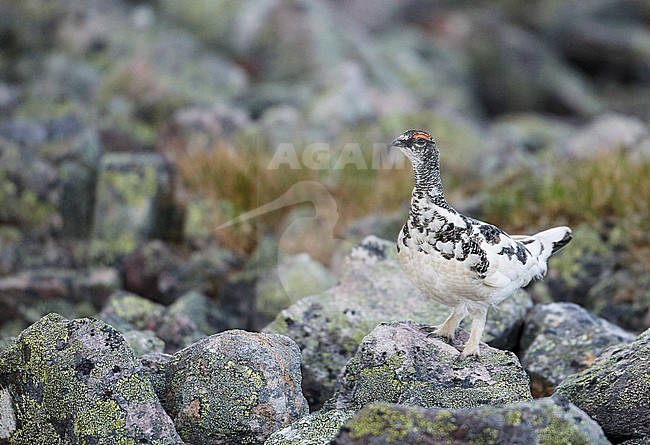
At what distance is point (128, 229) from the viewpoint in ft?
29.8

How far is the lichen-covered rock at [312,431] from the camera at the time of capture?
4277mm

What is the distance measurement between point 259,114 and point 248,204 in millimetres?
4182

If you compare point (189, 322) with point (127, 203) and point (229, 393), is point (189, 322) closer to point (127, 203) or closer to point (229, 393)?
point (229, 393)

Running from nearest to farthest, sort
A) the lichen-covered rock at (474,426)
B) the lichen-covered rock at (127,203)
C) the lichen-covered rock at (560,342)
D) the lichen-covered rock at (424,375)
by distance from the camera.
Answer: the lichen-covered rock at (474,426) → the lichen-covered rock at (424,375) → the lichen-covered rock at (560,342) → the lichen-covered rock at (127,203)

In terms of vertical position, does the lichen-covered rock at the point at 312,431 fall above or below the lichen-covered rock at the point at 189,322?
above

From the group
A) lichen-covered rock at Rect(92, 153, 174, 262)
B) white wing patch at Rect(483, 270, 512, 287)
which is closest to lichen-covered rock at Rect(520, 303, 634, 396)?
white wing patch at Rect(483, 270, 512, 287)

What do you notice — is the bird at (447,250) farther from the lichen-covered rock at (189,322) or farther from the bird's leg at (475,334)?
the lichen-covered rock at (189,322)

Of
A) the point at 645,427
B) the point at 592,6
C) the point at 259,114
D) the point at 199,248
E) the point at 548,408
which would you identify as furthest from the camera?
the point at 592,6

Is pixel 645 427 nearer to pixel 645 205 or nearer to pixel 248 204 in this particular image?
pixel 645 205

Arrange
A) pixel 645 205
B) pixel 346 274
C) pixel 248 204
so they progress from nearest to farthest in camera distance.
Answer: pixel 346 274, pixel 645 205, pixel 248 204

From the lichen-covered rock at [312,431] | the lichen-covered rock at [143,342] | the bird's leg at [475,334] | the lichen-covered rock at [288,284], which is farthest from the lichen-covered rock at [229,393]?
the lichen-covered rock at [288,284]

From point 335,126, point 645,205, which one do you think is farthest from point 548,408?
point 335,126

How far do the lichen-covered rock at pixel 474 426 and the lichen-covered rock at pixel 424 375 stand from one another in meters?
0.73

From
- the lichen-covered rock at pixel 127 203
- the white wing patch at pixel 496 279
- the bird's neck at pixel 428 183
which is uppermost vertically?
the bird's neck at pixel 428 183
